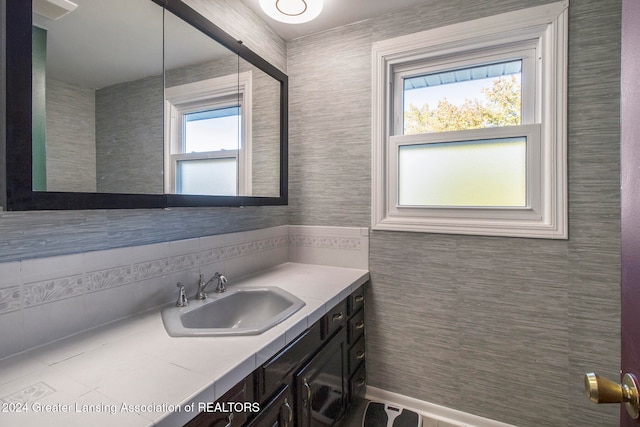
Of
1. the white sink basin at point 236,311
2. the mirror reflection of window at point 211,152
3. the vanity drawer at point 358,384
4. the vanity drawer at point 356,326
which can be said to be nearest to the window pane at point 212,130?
the mirror reflection of window at point 211,152

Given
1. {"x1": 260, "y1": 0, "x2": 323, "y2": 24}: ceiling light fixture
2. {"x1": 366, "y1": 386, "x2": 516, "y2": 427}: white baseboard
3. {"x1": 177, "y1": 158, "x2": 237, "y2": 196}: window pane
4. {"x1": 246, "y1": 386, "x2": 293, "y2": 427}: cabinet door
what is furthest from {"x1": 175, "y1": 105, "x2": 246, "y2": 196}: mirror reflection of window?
{"x1": 366, "y1": 386, "x2": 516, "y2": 427}: white baseboard

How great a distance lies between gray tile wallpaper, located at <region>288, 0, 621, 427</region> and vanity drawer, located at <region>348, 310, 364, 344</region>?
10 cm

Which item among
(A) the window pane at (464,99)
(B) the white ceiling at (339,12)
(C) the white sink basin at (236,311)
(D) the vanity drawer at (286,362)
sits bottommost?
(D) the vanity drawer at (286,362)

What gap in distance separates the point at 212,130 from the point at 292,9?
30.2 inches

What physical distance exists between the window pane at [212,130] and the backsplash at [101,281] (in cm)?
44

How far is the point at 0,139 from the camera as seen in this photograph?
67 centimetres

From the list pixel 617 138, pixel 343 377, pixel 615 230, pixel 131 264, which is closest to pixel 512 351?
pixel 615 230

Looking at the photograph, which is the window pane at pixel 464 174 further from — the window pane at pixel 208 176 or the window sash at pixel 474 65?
the window pane at pixel 208 176

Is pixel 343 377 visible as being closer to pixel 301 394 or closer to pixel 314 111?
pixel 301 394

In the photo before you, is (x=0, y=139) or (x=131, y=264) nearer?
(x=0, y=139)

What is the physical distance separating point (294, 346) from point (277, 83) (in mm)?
1491

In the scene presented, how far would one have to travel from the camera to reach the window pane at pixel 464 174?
154cm

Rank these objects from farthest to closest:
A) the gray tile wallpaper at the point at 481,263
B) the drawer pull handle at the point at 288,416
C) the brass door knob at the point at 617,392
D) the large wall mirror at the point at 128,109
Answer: the gray tile wallpaper at the point at 481,263
the drawer pull handle at the point at 288,416
the large wall mirror at the point at 128,109
the brass door knob at the point at 617,392

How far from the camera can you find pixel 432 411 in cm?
167
